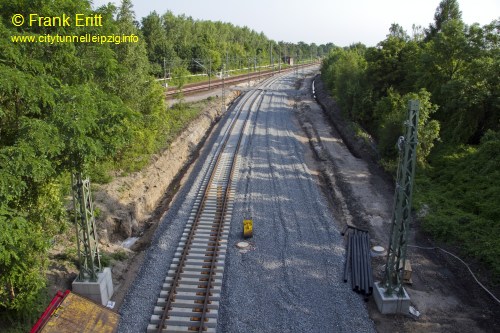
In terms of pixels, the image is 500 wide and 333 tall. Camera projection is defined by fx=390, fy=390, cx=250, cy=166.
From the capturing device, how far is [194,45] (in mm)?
86125

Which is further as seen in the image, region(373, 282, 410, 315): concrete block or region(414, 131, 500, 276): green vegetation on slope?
region(414, 131, 500, 276): green vegetation on slope

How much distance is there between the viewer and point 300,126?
137 feet

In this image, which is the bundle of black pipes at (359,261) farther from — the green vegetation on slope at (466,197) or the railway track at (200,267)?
the railway track at (200,267)

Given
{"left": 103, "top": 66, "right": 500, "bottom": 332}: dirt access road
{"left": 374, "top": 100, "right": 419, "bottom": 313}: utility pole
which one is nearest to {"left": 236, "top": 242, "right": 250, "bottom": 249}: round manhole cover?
{"left": 103, "top": 66, "right": 500, "bottom": 332}: dirt access road

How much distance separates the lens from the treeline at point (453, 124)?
18.4 metres

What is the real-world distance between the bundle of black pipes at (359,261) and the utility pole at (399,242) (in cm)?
51

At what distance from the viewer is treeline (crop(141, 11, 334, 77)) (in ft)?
234

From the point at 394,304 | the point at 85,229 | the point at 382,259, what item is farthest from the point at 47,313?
the point at 382,259

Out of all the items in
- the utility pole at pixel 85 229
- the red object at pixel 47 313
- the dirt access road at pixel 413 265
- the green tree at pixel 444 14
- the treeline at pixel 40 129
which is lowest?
the dirt access road at pixel 413 265

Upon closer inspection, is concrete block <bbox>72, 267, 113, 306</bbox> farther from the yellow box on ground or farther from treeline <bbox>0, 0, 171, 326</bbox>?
the yellow box on ground

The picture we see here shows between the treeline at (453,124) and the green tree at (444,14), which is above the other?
the green tree at (444,14)

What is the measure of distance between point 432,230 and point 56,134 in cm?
1632

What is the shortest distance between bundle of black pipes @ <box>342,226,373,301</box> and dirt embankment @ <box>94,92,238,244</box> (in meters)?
10.1

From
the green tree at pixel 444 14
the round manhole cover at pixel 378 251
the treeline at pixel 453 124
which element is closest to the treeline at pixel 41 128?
the round manhole cover at pixel 378 251
